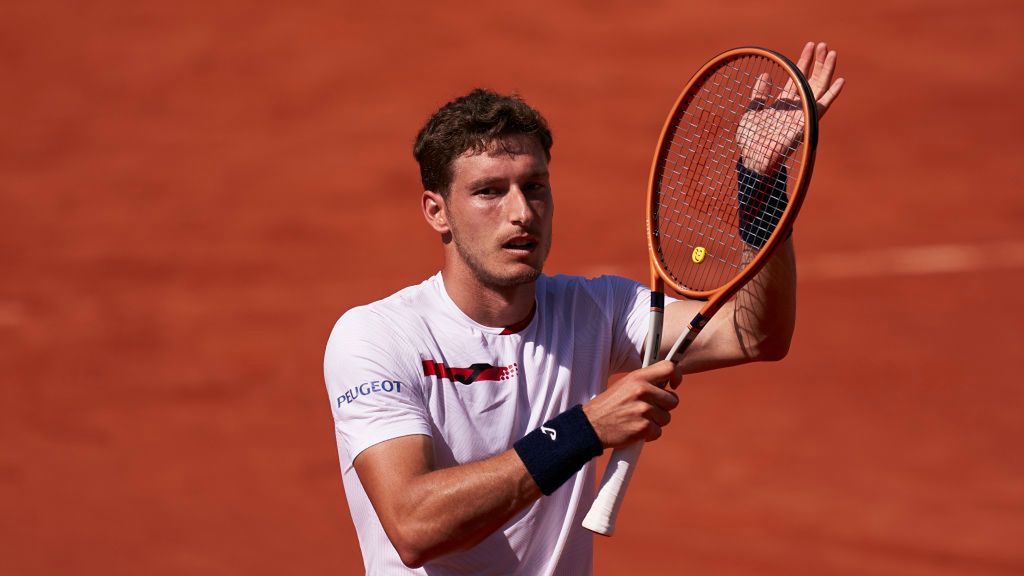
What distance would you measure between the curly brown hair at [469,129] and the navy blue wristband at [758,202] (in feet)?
2.28

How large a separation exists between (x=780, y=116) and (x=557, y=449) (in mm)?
1441

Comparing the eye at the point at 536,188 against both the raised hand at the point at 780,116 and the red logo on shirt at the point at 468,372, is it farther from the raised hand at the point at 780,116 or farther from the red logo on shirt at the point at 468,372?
the raised hand at the point at 780,116

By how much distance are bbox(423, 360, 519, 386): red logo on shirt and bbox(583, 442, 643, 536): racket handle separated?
0.48 meters

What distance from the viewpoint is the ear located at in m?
4.59

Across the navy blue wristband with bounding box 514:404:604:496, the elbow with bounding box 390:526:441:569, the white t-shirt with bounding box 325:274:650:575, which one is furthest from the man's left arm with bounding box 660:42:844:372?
the elbow with bounding box 390:526:441:569

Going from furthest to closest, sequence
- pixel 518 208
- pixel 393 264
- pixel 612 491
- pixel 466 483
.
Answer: pixel 393 264 < pixel 518 208 < pixel 612 491 < pixel 466 483

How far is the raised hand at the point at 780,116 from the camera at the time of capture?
4.48 meters

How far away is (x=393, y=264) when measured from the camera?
1334 cm

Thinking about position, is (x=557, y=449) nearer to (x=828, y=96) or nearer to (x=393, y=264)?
(x=828, y=96)

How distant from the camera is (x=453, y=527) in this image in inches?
153

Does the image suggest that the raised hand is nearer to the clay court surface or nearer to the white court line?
the clay court surface

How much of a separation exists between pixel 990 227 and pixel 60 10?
41.7 ft

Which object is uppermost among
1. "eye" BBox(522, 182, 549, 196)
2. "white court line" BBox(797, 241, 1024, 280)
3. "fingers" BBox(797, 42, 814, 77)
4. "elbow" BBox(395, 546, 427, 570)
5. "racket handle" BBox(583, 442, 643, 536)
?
"white court line" BBox(797, 241, 1024, 280)

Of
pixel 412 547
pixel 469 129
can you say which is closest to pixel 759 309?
pixel 469 129
